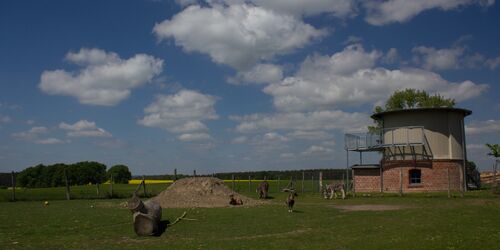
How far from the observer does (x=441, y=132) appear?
41.6 metres

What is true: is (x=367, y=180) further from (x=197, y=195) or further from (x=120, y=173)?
(x=120, y=173)

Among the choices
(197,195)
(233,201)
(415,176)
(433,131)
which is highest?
(433,131)

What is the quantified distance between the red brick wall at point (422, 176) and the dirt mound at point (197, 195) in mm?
14646

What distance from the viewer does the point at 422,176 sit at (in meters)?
40.2

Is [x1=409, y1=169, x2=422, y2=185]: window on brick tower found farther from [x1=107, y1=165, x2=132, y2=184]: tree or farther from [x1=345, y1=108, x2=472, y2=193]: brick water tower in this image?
[x1=107, y1=165, x2=132, y2=184]: tree

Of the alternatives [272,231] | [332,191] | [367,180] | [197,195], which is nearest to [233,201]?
[197,195]

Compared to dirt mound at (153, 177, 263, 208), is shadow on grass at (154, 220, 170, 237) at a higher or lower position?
lower

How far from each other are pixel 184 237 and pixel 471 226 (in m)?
10.1

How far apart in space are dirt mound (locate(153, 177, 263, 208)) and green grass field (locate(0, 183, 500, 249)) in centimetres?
667

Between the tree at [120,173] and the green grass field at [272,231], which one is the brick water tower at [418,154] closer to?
the green grass field at [272,231]

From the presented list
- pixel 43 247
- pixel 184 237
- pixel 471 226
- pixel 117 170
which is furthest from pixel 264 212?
pixel 117 170

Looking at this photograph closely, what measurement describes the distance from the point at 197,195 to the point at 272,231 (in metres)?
15.1

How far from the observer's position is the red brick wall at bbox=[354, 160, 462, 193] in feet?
131

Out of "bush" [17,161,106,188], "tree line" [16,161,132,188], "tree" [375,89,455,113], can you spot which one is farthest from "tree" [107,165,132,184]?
"tree" [375,89,455,113]
